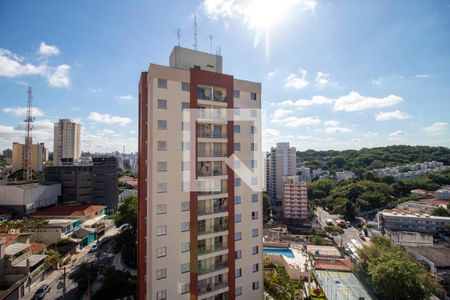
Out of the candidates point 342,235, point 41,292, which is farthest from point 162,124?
point 342,235

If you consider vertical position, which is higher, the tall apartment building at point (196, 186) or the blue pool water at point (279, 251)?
the tall apartment building at point (196, 186)

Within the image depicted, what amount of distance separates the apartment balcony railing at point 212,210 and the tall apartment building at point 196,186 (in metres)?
0.06

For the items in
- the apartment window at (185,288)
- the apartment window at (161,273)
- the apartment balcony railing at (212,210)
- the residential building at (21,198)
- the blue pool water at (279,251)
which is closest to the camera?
the apartment window at (161,273)

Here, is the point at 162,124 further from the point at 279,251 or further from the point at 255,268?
the point at 279,251

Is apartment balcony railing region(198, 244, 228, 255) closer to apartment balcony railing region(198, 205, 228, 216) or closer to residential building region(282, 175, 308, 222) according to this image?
apartment balcony railing region(198, 205, 228, 216)

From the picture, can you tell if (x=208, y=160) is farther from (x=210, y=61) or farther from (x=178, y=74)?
(x=210, y=61)

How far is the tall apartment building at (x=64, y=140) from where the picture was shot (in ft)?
282

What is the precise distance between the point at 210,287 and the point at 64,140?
91.5 meters

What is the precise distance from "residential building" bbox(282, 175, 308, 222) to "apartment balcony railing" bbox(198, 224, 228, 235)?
159 feet

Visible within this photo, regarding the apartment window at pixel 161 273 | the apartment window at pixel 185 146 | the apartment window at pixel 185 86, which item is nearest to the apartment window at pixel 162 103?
the apartment window at pixel 185 86

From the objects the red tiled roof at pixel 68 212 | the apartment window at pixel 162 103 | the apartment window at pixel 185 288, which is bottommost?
the red tiled roof at pixel 68 212

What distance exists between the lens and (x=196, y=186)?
49.2ft

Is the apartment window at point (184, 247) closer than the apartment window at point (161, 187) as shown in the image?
No

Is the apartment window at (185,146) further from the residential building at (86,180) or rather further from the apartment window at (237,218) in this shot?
the residential building at (86,180)
